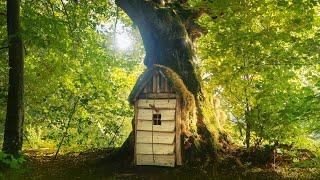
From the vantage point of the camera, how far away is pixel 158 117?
1316 cm

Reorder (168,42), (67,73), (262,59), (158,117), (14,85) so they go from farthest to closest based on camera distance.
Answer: (67,73) < (168,42) < (158,117) < (14,85) < (262,59)

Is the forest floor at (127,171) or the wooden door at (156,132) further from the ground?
the wooden door at (156,132)

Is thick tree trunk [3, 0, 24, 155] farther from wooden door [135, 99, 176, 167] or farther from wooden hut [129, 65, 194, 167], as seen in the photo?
wooden door [135, 99, 176, 167]

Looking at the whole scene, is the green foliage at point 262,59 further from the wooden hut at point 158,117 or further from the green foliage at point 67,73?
the green foliage at point 67,73

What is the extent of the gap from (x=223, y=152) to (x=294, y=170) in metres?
2.37

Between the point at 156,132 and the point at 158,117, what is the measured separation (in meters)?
0.48

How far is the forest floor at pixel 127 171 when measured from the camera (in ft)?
37.2

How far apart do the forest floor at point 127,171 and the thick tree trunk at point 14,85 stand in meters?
1.06

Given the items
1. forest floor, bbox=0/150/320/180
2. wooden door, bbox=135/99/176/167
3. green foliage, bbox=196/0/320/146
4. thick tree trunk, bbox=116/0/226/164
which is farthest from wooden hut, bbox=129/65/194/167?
green foliage, bbox=196/0/320/146

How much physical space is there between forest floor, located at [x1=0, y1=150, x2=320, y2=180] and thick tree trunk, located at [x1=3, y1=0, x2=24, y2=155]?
1.06 meters

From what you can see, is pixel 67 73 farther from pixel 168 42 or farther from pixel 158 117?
pixel 158 117

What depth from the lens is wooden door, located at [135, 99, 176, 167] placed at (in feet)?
42.2

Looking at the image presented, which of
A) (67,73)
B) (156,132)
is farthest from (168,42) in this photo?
(67,73)

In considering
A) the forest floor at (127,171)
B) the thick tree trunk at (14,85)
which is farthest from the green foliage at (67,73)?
the forest floor at (127,171)
